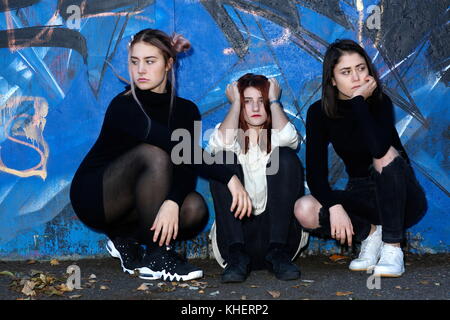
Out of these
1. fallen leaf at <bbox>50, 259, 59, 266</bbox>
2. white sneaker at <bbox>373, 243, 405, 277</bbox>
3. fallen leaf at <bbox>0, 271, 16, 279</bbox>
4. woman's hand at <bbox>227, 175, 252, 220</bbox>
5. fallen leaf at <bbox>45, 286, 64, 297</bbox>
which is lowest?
fallen leaf at <bbox>45, 286, 64, 297</bbox>

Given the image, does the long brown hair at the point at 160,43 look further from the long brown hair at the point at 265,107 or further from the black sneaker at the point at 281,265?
the black sneaker at the point at 281,265

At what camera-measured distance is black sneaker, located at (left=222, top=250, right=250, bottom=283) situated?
3215 mm

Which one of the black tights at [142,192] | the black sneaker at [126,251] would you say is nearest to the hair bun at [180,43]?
the black tights at [142,192]

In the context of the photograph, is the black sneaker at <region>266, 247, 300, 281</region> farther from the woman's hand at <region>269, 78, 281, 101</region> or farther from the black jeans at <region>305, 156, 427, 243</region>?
the woman's hand at <region>269, 78, 281, 101</region>

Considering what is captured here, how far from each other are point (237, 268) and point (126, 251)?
0.81 m

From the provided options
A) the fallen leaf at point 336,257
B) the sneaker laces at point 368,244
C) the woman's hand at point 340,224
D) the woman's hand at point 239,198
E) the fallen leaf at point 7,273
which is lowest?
the fallen leaf at point 7,273

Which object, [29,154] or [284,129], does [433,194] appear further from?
[29,154]

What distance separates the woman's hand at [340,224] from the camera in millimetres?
3346

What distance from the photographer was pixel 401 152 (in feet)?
11.9

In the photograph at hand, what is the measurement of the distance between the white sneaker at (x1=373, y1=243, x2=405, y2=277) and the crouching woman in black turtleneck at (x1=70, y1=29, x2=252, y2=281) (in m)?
0.82

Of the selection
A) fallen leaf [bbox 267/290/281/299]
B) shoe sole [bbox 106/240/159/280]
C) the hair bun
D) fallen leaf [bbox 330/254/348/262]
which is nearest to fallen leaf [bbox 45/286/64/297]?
shoe sole [bbox 106/240/159/280]

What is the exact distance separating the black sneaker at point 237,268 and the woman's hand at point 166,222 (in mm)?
367

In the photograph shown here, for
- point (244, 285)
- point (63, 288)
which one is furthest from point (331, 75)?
point (63, 288)
